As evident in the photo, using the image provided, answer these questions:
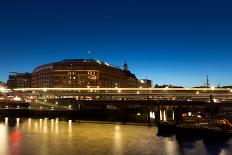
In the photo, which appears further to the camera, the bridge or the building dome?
the building dome

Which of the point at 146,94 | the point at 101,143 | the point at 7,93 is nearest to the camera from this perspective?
the point at 101,143

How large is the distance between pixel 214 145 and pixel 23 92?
449 ft

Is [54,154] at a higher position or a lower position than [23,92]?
lower

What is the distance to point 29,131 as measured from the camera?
86.8 meters

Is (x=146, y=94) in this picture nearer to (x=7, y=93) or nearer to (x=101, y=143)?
(x=101, y=143)

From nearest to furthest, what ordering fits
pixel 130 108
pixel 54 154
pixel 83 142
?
pixel 54 154, pixel 83 142, pixel 130 108

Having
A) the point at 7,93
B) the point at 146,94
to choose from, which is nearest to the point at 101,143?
the point at 146,94

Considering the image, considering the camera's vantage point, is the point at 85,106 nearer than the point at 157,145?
No

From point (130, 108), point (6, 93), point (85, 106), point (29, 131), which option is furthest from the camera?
point (6, 93)

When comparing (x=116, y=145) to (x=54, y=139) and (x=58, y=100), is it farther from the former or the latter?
(x=58, y=100)

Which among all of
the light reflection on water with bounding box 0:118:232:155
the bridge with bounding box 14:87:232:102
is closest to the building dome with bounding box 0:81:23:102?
the bridge with bounding box 14:87:232:102

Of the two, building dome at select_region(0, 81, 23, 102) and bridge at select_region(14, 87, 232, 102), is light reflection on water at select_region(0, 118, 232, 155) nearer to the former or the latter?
bridge at select_region(14, 87, 232, 102)

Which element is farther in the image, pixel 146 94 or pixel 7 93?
pixel 7 93

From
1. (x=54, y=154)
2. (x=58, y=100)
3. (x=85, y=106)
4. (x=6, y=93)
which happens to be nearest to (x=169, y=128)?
(x=54, y=154)
